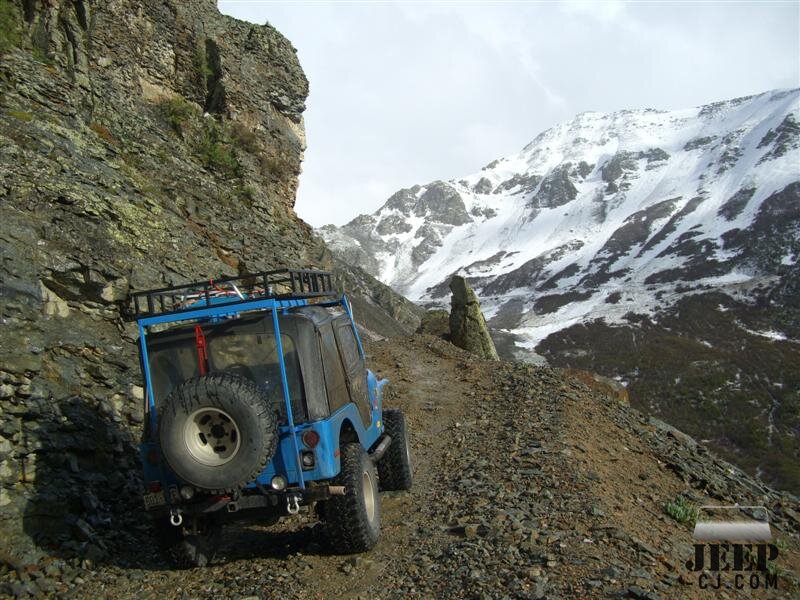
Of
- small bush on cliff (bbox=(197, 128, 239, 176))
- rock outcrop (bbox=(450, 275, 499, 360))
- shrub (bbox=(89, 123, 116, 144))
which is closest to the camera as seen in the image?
shrub (bbox=(89, 123, 116, 144))

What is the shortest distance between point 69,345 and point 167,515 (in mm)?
4112

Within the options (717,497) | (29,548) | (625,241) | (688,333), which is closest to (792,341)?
(688,333)

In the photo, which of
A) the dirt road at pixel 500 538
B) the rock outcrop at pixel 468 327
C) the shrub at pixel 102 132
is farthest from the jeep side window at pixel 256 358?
the rock outcrop at pixel 468 327

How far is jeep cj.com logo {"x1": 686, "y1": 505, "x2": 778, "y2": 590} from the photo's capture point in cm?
598

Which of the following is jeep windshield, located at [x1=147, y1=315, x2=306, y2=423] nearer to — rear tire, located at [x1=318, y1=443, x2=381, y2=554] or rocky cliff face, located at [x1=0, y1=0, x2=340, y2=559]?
rear tire, located at [x1=318, y1=443, x2=381, y2=554]

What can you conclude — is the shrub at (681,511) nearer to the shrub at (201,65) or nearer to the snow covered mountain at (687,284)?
the shrub at (201,65)

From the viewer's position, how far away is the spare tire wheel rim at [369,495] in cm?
625

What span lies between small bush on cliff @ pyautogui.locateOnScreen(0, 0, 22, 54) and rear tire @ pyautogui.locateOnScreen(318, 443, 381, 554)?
1396 centimetres

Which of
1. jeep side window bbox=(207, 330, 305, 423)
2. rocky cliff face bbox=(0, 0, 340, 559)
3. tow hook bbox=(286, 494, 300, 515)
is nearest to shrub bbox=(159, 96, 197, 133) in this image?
rocky cliff face bbox=(0, 0, 340, 559)

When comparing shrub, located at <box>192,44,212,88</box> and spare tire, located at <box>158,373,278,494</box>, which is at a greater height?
shrub, located at <box>192,44,212,88</box>

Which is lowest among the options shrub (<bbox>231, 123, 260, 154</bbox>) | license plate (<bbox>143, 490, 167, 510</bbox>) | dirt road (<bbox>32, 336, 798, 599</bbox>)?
dirt road (<bbox>32, 336, 798, 599</bbox>)

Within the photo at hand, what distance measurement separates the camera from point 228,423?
17.3 ft

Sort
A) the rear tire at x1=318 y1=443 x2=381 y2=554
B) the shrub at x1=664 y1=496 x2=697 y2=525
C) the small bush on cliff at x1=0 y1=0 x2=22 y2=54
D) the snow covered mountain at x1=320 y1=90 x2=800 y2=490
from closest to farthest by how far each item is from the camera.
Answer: the rear tire at x1=318 y1=443 x2=381 y2=554 → the shrub at x1=664 y1=496 x2=697 y2=525 → the small bush on cliff at x1=0 y1=0 x2=22 y2=54 → the snow covered mountain at x1=320 y1=90 x2=800 y2=490

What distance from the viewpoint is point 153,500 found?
563 cm
